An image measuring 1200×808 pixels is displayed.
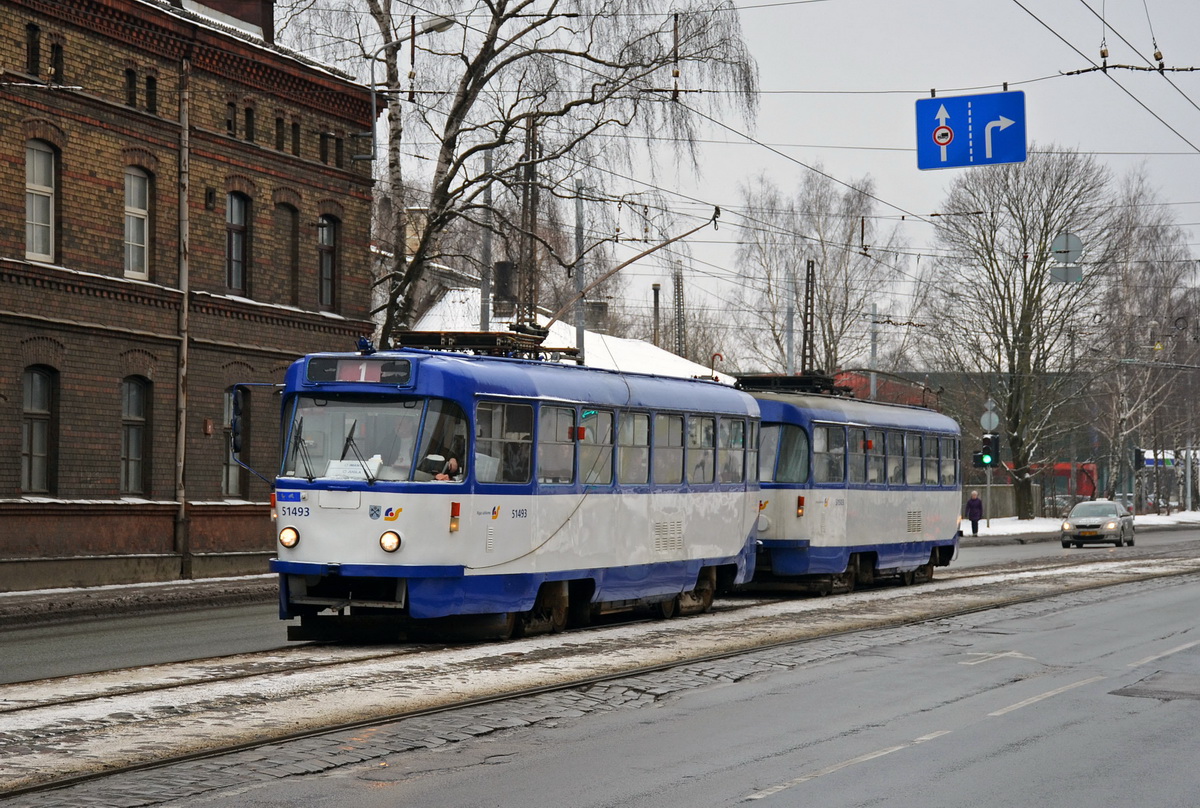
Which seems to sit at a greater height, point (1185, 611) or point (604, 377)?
point (604, 377)

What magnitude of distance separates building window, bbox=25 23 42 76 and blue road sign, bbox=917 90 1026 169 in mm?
13546

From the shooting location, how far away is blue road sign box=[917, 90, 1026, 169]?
2353cm

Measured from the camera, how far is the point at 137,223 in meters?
28.4

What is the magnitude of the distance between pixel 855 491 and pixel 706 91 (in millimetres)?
9572

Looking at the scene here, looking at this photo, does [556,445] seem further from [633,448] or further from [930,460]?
[930,460]

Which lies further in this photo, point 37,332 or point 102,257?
point 102,257

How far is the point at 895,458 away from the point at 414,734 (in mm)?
17453

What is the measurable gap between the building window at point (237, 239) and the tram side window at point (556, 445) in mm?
14942

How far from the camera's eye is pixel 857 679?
44.9 ft

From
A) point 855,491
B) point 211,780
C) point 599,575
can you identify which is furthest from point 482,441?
point 855,491

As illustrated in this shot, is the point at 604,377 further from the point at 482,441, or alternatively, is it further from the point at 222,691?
the point at 222,691

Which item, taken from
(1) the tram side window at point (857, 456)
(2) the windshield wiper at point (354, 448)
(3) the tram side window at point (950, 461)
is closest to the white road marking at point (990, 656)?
(2) the windshield wiper at point (354, 448)

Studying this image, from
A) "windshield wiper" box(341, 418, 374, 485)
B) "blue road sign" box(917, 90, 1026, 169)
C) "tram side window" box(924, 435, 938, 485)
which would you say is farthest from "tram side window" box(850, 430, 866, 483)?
"windshield wiper" box(341, 418, 374, 485)

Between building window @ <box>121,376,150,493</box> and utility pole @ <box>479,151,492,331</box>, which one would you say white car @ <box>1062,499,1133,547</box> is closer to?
utility pole @ <box>479,151,492,331</box>
